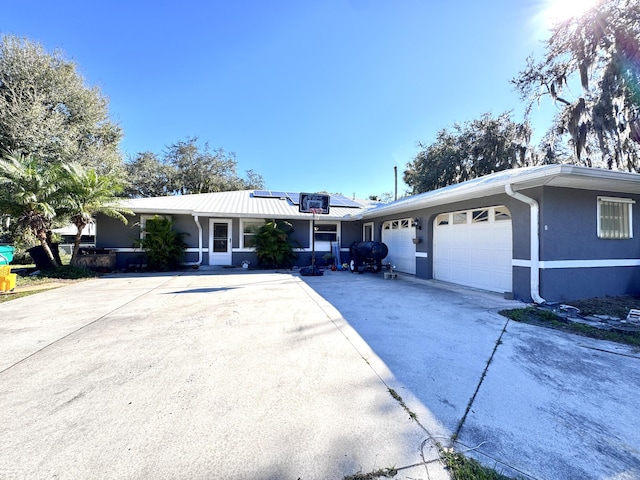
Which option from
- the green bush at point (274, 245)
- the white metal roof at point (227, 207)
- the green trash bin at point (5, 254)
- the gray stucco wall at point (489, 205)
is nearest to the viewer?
the gray stucco wall at point (489, 205)

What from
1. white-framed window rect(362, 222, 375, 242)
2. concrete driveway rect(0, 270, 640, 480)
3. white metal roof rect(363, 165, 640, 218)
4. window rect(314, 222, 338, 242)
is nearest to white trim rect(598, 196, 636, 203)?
white metal roof rect(363, 165, 640, 218)

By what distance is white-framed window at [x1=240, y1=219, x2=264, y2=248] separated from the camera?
1197cm

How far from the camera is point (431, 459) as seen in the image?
5.45ft

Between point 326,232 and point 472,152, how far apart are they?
11.2m

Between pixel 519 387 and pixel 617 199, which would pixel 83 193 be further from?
pixel 617 199

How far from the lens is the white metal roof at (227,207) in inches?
420

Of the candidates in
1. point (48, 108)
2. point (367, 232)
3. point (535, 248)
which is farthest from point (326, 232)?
point (48, 108)

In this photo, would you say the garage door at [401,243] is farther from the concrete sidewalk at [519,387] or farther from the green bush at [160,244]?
the green bush at [160,244]

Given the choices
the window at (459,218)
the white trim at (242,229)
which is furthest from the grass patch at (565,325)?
the white trim at (242,229)

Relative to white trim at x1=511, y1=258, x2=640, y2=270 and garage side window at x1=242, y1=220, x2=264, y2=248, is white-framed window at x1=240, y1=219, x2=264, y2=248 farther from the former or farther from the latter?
white trim at x1=511, y1=258, x2=640, y2=270

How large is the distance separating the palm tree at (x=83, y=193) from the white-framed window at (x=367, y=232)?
10066 millimetres

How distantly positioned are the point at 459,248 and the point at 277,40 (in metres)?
8.27

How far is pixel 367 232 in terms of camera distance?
43.7 feet

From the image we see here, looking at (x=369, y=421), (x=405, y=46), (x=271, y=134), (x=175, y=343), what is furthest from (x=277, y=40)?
(x=369, y=421)
